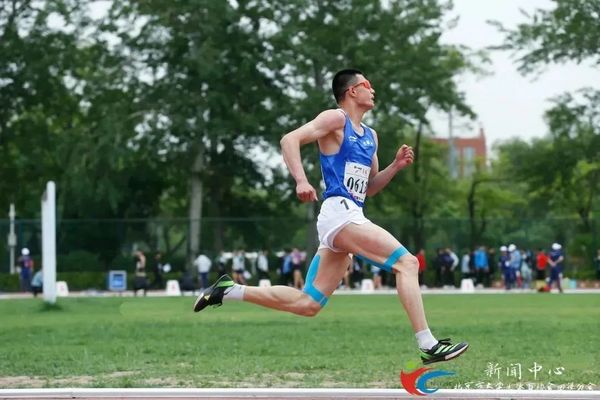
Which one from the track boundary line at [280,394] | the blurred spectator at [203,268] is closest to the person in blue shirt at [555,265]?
the blurred spectator at [203,268]

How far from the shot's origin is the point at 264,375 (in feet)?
39.6

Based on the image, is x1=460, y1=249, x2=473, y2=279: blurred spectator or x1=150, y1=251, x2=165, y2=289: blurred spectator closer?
x1=150, y1=251, x2=165, y2=289: blurred spectator

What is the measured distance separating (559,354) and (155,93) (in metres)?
44.2

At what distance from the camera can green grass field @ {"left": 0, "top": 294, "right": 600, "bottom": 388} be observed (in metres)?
11.8

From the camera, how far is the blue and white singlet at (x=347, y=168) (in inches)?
379

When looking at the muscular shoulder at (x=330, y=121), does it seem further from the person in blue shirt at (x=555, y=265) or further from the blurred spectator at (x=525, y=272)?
the blurred spectator at (x=525, y=272)

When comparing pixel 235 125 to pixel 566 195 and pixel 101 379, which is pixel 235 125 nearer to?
pixel 566 195

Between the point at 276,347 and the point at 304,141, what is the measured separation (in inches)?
294

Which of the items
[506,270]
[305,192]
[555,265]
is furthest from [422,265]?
[305,192]

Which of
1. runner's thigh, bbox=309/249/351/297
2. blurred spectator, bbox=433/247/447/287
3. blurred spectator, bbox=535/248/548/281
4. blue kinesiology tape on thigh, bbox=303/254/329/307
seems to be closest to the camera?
runner's thigh, bbox=309/249/351/297

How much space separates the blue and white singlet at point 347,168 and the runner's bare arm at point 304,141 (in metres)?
0.14

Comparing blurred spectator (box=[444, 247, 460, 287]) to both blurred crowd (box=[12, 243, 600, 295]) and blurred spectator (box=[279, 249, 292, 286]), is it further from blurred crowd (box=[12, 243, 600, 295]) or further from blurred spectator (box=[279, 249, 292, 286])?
blurred spectator (box=[279, 249, 292, 286])

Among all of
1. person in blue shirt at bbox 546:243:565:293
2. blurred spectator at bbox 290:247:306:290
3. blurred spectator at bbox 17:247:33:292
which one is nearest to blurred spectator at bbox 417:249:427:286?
blurred spectator at bbox 290:247:306:290

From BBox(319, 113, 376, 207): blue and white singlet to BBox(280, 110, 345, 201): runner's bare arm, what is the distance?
0.48 feet
